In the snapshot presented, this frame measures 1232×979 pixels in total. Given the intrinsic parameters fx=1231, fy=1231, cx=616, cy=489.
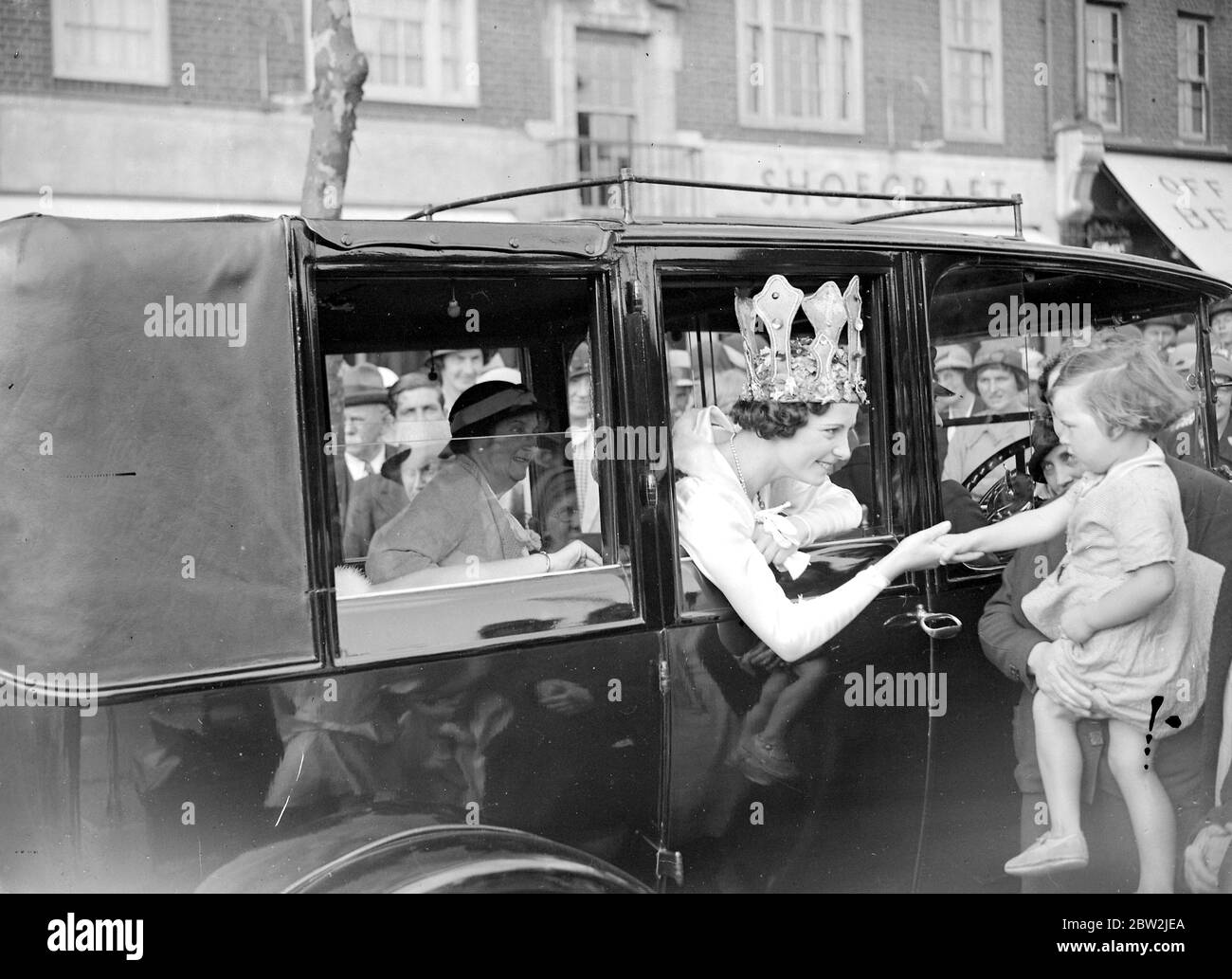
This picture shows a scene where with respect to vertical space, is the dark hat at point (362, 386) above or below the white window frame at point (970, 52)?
below

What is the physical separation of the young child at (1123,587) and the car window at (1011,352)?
285 mm

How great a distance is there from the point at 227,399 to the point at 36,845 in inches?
34.2

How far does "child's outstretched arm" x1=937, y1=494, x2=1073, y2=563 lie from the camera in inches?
110

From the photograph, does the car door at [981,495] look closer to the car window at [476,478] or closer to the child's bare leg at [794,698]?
the child's bare leg at [794,698]

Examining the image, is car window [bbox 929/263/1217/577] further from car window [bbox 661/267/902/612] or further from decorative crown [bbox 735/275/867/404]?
decorative crown [bbox 735/275/867/404]

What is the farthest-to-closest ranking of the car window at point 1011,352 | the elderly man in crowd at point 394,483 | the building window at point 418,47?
the building window at point 418,47
the car window at point 1011,352
the elderly man in crowd at point 394,483

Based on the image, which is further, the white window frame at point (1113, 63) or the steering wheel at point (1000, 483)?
the white window frame at point (1113, 63)

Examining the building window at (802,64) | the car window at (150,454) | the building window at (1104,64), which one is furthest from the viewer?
the building window at (802,64)

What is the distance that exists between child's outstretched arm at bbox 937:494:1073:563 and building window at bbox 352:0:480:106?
9410 mm

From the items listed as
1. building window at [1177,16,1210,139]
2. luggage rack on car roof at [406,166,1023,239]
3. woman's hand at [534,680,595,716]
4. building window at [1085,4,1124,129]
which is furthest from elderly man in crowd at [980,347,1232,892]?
building window at [1085,4,1124,129]

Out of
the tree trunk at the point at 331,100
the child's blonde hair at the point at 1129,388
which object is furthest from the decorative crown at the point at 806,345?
the tree trunk at the point at 331,100

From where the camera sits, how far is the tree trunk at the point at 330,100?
20.9 feet

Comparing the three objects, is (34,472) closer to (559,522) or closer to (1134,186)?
(559,522)
